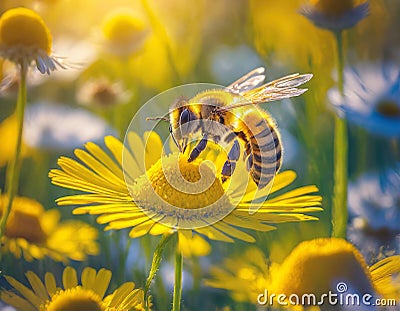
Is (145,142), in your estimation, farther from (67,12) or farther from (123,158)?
A: (67,12)

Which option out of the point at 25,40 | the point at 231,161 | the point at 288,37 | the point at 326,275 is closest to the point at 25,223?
the point at 25,40

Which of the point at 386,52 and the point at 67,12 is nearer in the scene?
the point at 386,52

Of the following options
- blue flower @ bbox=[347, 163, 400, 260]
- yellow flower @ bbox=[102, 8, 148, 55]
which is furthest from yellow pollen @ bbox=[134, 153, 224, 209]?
yellow flower @ bbox=[102, 8, 148, 55]

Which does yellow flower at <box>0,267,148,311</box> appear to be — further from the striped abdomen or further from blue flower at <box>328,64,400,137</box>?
blue flower at <box>328,64,400,137</box>

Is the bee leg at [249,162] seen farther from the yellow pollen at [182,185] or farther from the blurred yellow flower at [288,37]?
the blurred yellow flower at [288,37]

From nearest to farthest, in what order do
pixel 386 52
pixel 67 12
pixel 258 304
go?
1. pixel 258 304
2. pixel 386 52
3. pixel 67 12

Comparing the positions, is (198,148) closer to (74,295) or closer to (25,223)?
(74,295)

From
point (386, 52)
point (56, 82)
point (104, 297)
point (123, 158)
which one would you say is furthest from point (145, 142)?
point (56, 82)
